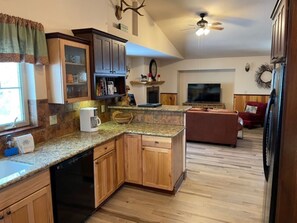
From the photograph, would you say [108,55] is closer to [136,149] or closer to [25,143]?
[136,149]

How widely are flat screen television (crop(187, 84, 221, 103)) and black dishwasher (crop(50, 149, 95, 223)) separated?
7.17m

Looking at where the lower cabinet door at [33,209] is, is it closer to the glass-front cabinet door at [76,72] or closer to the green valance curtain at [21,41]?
the glass-front cabinet door at [76,72]

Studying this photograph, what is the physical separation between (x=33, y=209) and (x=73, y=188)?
50 centimetres

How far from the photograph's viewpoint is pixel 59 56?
250 cm

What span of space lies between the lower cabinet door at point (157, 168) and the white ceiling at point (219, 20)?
3.30 metres

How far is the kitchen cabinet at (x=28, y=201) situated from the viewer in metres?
1.63

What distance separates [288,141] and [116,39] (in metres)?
2.75

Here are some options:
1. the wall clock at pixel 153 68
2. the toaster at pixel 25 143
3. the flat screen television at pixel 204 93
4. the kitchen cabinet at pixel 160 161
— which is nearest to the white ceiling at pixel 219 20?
the wall clock at pixel 153 68

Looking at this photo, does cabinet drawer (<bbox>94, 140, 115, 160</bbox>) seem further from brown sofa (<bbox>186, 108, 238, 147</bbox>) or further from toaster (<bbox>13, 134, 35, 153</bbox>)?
brown sofa (<bbox>186, 108, 238, 147</bbox>)

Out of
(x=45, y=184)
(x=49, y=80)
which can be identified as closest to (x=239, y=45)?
(x=49, y=80)

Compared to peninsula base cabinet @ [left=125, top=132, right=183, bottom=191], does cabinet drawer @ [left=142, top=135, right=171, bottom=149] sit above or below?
above

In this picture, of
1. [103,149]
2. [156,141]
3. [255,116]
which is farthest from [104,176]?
[255,116]

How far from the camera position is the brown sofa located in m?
5.26

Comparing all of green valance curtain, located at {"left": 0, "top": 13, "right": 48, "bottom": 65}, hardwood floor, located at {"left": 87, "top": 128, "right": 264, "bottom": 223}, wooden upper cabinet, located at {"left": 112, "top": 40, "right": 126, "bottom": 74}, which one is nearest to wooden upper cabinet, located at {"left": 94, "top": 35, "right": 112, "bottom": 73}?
wooden upper cabinet, located at {"left": 112, "top": 40, "right": 126, "bottom": 74}
